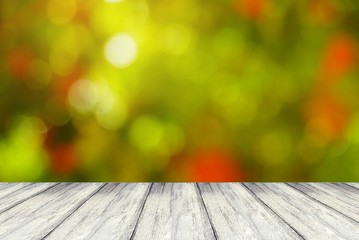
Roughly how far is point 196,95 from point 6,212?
3.12 feet

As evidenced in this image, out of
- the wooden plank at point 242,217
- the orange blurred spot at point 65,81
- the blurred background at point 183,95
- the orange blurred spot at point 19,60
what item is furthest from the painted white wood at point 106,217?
the orange blurred spot at point 19,60

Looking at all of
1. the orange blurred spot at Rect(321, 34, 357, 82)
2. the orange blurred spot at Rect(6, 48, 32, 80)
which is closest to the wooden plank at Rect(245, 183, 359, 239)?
the orange blurred spot at Rect(321, 34, 357, 82)

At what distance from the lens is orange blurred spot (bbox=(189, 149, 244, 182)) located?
2213 mm

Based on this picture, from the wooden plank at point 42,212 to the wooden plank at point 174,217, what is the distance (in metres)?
0.22

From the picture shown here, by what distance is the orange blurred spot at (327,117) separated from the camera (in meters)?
2.23

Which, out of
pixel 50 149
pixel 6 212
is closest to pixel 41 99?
pixel 50 149

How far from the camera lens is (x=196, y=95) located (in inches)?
87.3

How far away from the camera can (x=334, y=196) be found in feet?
6.08

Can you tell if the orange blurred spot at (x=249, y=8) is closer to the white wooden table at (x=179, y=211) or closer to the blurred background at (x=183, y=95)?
the blurred background at (x=183, y=95)

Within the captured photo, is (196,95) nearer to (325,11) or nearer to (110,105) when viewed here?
(110,105)

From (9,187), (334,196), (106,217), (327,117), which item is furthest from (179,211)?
(327,117)

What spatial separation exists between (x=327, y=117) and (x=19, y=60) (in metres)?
1.28

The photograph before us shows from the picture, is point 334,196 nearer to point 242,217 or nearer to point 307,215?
point 307,215

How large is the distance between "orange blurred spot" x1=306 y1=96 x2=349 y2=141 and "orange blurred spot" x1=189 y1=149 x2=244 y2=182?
36 centimetres
